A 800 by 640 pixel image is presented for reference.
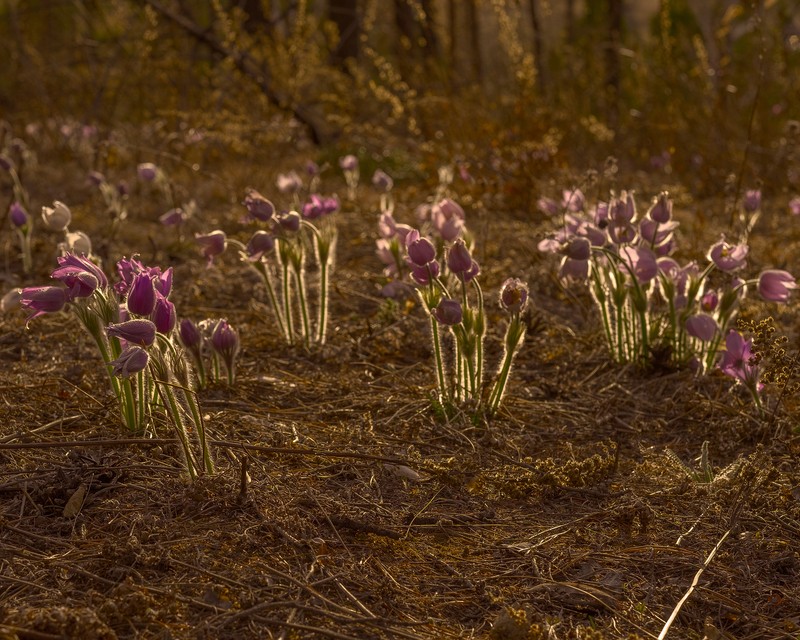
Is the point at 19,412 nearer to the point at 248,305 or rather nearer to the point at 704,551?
the point at 248,305

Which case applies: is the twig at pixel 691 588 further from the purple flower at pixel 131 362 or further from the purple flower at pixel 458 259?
the purple flower at pixel 131 362

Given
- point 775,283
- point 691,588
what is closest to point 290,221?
point 775,283

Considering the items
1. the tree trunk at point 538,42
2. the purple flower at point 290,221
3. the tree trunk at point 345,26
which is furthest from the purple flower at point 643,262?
the tree trunk at point 345,26

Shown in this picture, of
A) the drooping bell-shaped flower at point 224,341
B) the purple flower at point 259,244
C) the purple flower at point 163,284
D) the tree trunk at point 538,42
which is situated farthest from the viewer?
the tree trunk at point 538,42

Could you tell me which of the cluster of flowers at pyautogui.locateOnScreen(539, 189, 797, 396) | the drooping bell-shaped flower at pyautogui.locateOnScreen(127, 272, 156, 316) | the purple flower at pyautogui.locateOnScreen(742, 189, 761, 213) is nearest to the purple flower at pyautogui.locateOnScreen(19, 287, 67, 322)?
the drooping bell-shaped flower at pyautogui.locateOnScreen(127, 272, 156, 316)

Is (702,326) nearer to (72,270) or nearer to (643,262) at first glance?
(643,262)

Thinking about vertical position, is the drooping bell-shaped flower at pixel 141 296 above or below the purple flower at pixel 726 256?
above

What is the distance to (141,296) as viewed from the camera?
6.80 feet

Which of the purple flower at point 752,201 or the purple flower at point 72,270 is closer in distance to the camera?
the purple flower at point 72,270

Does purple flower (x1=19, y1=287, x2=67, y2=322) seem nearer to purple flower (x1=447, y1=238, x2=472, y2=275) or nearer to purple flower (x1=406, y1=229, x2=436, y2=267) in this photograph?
purple flower (x1=406, y1=229, x2=436, y2=267)

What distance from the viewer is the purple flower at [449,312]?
255 cm

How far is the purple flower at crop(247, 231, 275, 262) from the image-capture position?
2.98 m

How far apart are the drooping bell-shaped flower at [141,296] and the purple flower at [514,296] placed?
0.98 metres

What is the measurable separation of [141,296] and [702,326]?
1.70 meters
